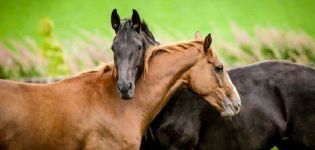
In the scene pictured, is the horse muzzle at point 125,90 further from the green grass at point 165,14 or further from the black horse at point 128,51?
the green grass at point 165,14

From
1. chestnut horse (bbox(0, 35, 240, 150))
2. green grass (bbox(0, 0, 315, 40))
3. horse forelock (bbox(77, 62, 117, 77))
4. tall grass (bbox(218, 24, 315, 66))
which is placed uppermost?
horse forelock (bbox(77, 62, 117, 77))

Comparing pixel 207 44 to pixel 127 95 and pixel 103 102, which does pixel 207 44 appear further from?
pixel 103 102

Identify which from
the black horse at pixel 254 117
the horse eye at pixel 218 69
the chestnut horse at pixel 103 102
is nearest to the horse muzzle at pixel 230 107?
the chestnut horse at pixel 103 102

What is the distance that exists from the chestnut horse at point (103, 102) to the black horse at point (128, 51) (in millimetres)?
140

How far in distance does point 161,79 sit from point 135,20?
58cm

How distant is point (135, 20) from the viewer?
5.12m

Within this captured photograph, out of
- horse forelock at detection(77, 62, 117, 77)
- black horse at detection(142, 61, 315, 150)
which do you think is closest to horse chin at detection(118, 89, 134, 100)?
horse forelock at detection(77, 62, 117, 77)

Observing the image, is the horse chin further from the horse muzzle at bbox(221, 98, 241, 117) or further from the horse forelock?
the horse muzzle at bbox(221, 98, 241, 117)

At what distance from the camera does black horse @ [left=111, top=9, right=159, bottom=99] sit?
4766mm

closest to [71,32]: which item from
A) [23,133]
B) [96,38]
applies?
[96,38]

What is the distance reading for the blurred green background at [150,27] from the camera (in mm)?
8422

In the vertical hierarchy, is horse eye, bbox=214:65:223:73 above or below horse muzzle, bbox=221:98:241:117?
above

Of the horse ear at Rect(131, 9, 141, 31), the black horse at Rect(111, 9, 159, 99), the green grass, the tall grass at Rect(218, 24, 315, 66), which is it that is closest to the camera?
the black horse at Rect(111, 9, 159, 99)

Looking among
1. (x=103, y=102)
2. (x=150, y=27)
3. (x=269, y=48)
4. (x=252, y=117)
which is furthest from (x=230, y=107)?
(x=150, y=27)
